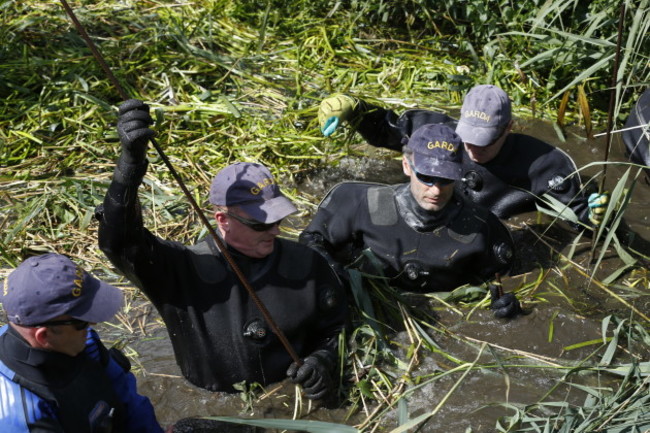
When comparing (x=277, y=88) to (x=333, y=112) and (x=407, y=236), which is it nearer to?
(x=333, y=112)

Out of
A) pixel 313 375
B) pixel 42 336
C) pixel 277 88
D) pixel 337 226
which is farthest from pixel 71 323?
pixel 277 88

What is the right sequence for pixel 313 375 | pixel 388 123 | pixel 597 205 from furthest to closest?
pixel 388 123 < pixel 597 205 < pixel 313 375

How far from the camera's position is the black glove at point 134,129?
123 inches

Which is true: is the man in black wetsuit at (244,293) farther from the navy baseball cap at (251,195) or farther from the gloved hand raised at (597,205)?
the gloved hand raised at (597,205)

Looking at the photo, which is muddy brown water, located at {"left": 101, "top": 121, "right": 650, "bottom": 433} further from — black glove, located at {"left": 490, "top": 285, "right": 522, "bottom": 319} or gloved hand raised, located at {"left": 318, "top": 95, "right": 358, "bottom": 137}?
gloved hand raised, located at {"left": 318, "top": 95, "right": 358, "bottom": 137}

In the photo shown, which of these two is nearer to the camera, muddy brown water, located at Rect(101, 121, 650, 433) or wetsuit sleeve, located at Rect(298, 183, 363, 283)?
muddy brown water, located at Rect(101, 121, 650, 433)

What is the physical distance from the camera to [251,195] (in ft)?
12.0

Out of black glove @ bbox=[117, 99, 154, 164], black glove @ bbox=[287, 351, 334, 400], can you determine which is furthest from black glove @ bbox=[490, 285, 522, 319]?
black glove @ bbox=[117, 99, 154, 164]

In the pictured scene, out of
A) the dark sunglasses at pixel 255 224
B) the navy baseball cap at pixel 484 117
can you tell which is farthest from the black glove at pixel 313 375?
the navy baseball cap at pixel 484 117

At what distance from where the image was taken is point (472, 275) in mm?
4934

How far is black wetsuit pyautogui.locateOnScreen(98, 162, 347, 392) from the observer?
3.78 metres

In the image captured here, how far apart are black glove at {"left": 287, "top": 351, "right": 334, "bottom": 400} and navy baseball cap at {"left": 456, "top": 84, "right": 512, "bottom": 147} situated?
1.90m

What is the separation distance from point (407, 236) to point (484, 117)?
2.99 ft

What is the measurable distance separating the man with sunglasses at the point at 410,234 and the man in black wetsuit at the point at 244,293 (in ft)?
2.24
